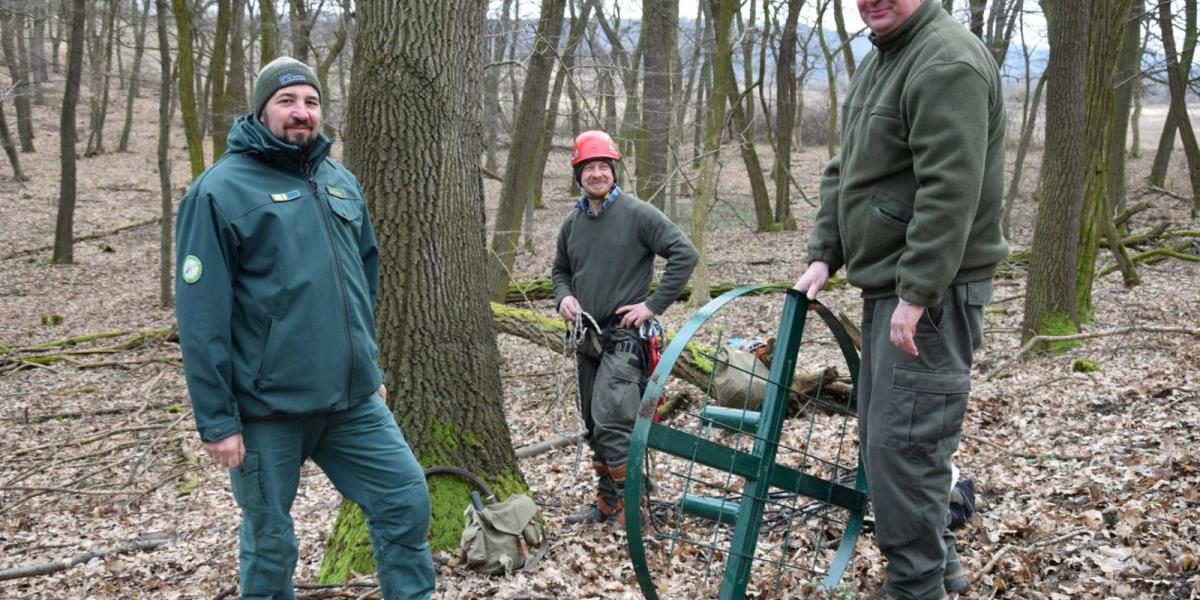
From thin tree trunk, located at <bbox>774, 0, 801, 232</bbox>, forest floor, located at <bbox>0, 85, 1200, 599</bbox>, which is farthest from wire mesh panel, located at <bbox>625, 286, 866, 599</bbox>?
thin tree trunk, located at <bbox>774, 0, 801, 232</bbox>

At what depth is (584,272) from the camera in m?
5.14

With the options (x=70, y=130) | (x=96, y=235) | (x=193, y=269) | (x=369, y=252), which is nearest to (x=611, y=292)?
(x=369, y=252)

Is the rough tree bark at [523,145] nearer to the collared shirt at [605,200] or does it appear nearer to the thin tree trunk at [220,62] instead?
the thin tree trunk at [220,62]

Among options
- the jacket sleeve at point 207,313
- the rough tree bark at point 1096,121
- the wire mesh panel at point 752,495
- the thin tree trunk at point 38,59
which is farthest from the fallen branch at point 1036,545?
the thin tree trunk at point 38,59

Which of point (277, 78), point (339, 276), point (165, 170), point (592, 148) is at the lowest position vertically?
point (165, 170)

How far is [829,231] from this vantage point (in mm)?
3439

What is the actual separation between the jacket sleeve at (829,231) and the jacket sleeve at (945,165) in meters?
0.51

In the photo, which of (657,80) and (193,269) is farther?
(657,80)

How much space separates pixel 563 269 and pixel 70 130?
52.5 feet

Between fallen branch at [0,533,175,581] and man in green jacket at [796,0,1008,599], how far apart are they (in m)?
4.60

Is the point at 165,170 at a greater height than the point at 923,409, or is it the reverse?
the point at 923,409

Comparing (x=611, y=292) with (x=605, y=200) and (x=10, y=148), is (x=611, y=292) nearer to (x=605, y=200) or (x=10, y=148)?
(x=605, y=200)

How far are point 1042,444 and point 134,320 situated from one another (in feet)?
43.8

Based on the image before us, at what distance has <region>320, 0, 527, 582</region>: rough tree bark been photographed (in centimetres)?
441
